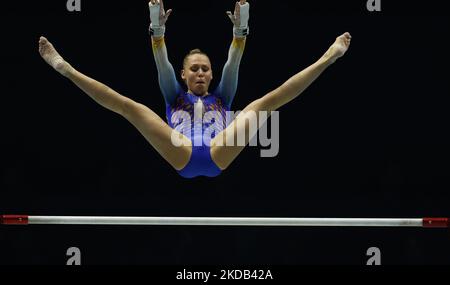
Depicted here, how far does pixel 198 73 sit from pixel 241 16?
526 mm

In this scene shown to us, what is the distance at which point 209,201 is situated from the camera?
24.6 ft

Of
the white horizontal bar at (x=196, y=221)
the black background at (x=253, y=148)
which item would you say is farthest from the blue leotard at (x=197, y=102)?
the black background at (x=253, y=148)

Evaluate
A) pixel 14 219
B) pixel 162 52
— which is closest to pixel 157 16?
pixel 162 52

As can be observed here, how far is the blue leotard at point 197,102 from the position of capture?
5180mm

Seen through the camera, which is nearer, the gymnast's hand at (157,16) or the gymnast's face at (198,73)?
the gymnast's hand at (157,16)

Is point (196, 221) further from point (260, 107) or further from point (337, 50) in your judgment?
point (337, 50)

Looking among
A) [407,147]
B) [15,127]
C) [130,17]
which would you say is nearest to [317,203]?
[407,147]

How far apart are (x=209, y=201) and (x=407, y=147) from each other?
2.16 metres

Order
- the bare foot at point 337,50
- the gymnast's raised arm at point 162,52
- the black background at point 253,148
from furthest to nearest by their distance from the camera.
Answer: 1. the black background at point 253,148
2. the gymnast's raised arm at point 162,52
3. the bare foot at point 337,50

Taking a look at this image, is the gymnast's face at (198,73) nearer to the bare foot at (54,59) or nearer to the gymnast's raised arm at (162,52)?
the gymnast's raised arm at (162,52)

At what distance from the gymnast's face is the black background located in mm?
1875

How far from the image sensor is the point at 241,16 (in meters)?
5.23

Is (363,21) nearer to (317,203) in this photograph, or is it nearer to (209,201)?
(317,203)

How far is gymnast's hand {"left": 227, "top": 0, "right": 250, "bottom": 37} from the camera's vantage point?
5172 mm
